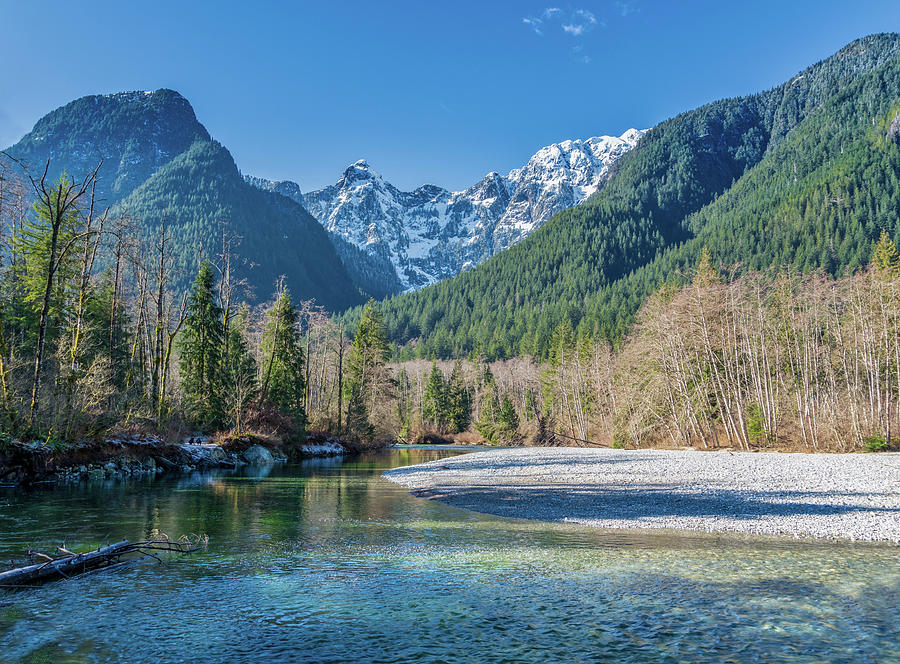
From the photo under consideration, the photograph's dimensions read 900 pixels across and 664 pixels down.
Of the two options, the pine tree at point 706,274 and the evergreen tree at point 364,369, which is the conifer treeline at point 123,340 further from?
the pine tree at point 706,274

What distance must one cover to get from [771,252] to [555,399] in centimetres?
9058

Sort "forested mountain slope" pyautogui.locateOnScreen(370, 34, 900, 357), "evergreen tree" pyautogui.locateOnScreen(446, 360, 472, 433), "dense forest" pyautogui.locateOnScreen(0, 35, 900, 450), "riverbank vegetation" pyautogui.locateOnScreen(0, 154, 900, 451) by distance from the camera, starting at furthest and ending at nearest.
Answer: "forested mountain slope" pyautogui.locateOnScreen(370, 34, 900, 357) → "evergreen tree" pyautogui.locateOnScreen(446, 360, 472, 433) → "dense forest" pyautogui.locateOnScreen(0, 35, 900, 450) → "riverbank vegetation" pyautogui.locateOnScreen(0, 154, 900, 451)

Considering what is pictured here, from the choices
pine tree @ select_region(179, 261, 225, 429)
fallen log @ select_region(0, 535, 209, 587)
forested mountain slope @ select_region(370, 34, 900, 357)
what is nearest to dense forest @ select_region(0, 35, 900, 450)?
pine tree @ select_region(179, 261, 225, 429)

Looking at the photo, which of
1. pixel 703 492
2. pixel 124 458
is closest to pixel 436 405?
pixel 124 458

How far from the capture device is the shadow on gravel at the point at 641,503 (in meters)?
15.2

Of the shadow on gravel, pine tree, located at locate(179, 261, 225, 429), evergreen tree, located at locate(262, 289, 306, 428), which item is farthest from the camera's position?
evergreen tree, located at locate(262, 289, 306, 428)

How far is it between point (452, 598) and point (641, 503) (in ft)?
36.1

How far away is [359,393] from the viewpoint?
189ft

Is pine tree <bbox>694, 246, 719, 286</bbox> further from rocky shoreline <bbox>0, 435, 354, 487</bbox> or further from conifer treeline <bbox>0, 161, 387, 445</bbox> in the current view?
rocky shoreline <bbox>0, 435, 354, 487</bbox>

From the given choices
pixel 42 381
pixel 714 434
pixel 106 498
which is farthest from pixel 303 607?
pixel 714 434

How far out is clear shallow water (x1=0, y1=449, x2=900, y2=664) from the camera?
246 inches

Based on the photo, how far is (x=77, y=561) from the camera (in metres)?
9.17

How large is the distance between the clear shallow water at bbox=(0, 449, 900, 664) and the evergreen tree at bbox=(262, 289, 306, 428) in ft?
104

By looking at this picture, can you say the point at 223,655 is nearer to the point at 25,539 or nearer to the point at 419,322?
the point at 25,539
